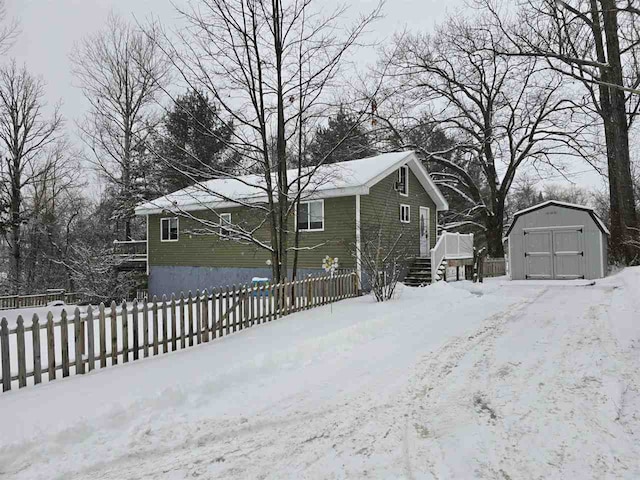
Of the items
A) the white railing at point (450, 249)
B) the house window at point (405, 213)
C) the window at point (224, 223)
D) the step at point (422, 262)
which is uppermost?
the house window at point (405, 213)

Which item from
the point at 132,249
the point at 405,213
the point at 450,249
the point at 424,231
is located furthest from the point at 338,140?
the point at 132,249

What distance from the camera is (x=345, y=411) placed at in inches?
170

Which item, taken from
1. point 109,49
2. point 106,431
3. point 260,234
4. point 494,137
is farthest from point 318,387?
point 109,49

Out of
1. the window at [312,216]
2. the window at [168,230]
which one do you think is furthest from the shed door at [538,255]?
the window at [168,230]

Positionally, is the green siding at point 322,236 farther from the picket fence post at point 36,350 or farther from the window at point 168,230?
the picket fence post at point 36,350

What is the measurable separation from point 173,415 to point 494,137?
2607 centimetres

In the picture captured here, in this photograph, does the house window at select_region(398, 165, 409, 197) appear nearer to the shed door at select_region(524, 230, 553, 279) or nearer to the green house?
the green house

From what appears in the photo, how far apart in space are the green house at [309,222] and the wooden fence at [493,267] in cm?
351

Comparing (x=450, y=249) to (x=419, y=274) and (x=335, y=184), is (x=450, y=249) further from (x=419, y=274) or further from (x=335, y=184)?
(x=335, y=184)

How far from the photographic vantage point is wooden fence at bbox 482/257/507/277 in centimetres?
2251

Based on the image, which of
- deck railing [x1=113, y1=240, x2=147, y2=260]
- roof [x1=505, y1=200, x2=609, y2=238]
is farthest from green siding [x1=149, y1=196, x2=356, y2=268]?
roof [x1=505, y1=200, x2=609, y2=238]

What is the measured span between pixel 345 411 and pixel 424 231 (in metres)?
17.2

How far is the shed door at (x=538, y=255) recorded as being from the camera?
748 inches

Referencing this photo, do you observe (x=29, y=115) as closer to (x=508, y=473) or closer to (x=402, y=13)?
(x=402, y=13)
